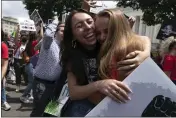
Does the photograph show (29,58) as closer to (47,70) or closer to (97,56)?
(47,70)

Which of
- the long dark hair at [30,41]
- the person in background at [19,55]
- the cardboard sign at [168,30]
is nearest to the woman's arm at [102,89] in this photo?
the cardboard sign at [168,30]

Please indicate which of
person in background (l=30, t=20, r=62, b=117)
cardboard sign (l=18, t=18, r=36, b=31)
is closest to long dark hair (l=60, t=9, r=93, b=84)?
person in background (l=30, t=20, r=62, b=117)

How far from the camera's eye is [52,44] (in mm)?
3668

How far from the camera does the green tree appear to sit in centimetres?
2855

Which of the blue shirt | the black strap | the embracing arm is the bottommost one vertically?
the blue shirt

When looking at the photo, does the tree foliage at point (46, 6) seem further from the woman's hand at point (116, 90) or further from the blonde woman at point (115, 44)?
the woman's hand at point (116, 90)

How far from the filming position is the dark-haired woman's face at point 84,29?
1.82 m

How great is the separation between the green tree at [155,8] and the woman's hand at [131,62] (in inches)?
1026

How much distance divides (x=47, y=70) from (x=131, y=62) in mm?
2217

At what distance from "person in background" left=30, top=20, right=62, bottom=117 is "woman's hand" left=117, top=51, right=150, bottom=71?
2026 millimetres

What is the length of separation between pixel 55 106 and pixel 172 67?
264 cm

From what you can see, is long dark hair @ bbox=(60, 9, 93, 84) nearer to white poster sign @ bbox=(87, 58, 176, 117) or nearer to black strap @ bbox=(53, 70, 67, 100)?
black strap @ bbox=(53, 70, 67, 100)

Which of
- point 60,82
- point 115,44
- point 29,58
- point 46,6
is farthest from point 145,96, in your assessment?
point 46,6

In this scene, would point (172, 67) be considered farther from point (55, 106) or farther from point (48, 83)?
point (55, 106)
